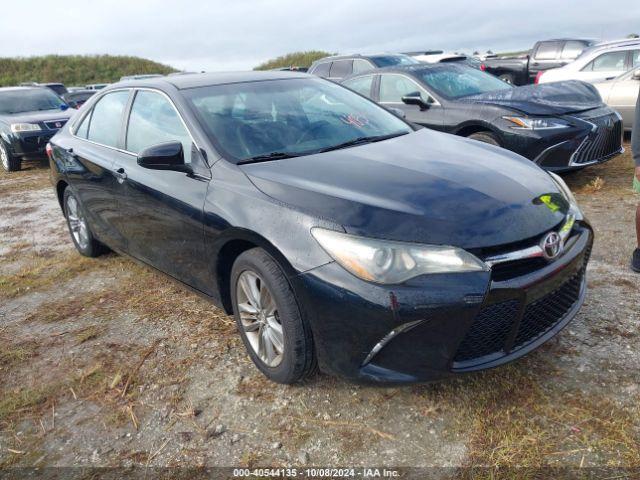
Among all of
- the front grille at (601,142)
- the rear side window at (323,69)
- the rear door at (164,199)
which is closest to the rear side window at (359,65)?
the rear side window at (323,69)

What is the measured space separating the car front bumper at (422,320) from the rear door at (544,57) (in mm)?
13932

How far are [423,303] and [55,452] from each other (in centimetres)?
181

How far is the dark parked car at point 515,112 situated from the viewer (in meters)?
5.48

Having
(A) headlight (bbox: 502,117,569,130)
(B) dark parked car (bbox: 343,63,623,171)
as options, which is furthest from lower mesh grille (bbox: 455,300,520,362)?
(A) headlight (bbox: 502,117,569,130)

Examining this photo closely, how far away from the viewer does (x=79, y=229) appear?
487 centimetres

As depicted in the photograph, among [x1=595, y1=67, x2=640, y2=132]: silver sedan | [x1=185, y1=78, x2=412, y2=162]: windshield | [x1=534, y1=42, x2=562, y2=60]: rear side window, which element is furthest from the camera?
[x1=534, y1=42, x2=562, y2=60]: rear side window

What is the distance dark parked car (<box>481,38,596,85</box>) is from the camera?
14477 mm

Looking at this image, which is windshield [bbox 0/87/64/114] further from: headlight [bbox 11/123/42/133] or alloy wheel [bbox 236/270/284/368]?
alloy wheel [bbox 236/270/284/368]

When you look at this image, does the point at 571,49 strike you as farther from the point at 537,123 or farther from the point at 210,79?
the point at 210,79

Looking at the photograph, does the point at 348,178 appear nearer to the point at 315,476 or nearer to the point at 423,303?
the point at 423,303

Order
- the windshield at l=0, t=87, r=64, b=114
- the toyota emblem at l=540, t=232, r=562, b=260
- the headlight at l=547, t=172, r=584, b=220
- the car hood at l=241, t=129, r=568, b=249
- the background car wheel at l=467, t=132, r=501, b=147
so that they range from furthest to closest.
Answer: the windshield at l=0, t=87, r=64, b=114 → the background car wheel at l=467, t=132, r=501, b=147 → the headlight at l=547, t=172, r=584, b=220 → the toyota emblem at l=540, t=232, r=562, b=260 → the car hood at l=241, t=129, r=568, b=249

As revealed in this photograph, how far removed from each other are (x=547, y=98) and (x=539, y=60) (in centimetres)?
1008

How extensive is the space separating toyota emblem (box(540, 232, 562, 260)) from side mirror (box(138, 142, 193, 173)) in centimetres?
185

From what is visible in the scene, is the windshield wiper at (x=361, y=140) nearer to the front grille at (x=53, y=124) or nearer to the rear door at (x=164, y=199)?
the rear door at (x=164, y=199)
